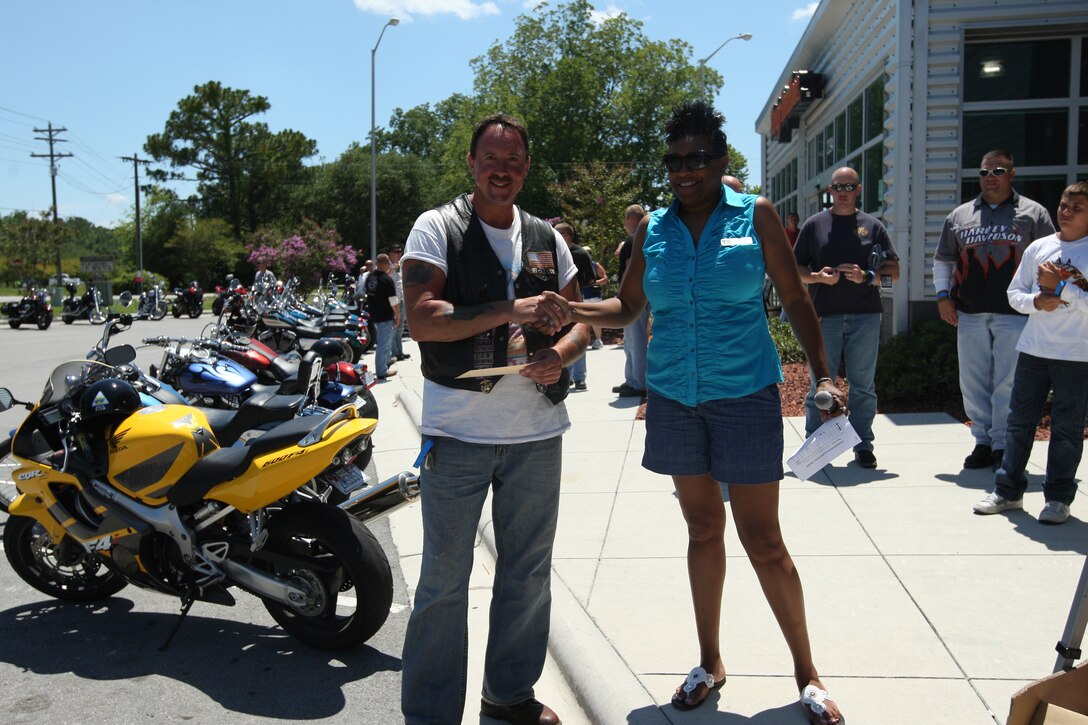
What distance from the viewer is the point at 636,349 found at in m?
9.83

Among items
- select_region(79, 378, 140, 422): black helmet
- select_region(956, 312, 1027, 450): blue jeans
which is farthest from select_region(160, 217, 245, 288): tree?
select_region(956, 312, 1027, 450): blue jeans

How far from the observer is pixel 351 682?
152 inches

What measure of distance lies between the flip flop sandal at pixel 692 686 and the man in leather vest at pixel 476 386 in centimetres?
71

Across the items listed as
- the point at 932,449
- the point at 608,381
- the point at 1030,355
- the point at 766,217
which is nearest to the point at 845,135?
the point at 608,381

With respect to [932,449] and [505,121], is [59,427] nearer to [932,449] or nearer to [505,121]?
[505,121]

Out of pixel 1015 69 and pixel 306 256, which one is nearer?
pixel 1015 69

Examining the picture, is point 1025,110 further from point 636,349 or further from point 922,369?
point 636,349

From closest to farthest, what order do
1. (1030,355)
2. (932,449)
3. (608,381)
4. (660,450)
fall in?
(660,450) < (1030,355) < (932,449) < (608,381)

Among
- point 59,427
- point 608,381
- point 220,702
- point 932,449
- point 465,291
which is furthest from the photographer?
point 608,381

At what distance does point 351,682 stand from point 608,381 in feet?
26.9

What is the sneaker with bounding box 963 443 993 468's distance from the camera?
Answer: 20.6ft

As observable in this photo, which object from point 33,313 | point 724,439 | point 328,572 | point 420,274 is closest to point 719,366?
point 724,439

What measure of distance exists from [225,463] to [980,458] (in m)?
4.88

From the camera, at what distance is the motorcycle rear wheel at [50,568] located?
467 centimetres
